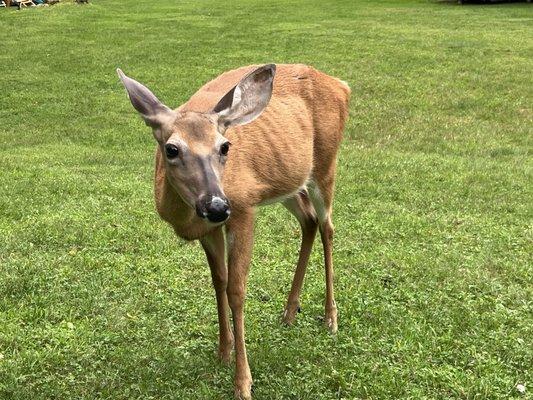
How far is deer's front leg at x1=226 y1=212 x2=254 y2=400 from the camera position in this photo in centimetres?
382

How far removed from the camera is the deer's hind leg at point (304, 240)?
15.4 ft

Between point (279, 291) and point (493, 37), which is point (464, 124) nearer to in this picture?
point (279, 291)

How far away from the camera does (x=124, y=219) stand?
660 cm

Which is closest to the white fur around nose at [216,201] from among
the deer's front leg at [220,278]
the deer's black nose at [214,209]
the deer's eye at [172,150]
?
the deer's black nose at [214,209]

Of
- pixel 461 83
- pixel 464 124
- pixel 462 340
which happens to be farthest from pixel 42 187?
pixel 461 83

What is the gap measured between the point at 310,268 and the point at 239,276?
186 cm

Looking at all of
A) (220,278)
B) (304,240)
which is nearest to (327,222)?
(304,240)

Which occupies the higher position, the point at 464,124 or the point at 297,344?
the point at 297,344

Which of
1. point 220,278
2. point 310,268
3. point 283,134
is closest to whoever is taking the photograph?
point 220,278

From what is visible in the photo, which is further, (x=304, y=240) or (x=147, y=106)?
(x=304, y=240)

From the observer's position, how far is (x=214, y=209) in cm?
302

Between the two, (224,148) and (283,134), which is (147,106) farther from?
(283,134)

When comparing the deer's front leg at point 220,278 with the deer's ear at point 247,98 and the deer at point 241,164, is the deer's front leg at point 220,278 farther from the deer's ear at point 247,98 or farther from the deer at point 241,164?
the deer's ear at point 247,98

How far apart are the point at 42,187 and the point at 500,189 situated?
517 centimetres
